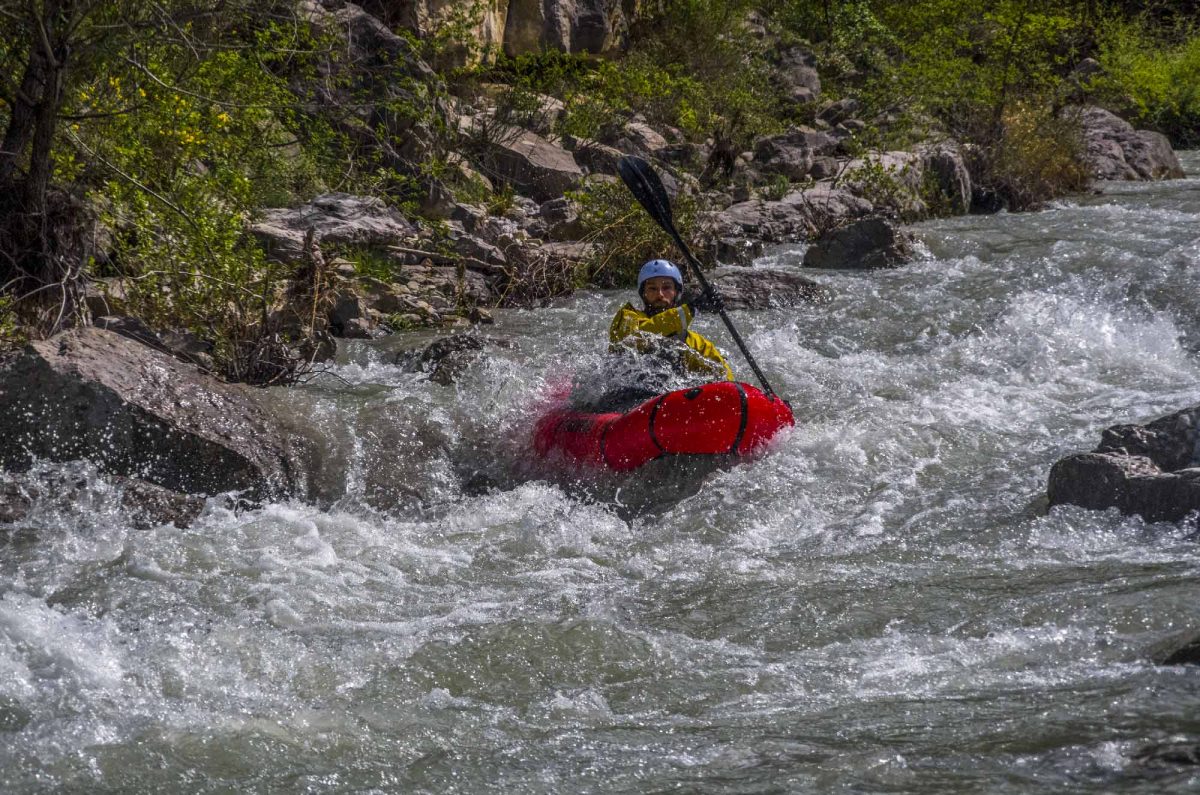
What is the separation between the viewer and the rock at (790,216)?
1088 cm

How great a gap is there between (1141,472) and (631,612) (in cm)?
206

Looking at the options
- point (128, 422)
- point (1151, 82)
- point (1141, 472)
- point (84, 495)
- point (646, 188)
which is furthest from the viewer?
point (1151, 82)

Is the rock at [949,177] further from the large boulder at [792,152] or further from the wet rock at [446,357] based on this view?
the wet rock at [446,357]

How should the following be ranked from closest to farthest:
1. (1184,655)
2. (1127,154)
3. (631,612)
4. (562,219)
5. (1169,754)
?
(1169,754)
(1184,655)
(631,612)
(562,219)
(1127,154)

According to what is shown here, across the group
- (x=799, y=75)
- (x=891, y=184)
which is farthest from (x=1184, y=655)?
(x=799, y=75)

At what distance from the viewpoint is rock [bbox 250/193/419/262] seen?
8109 mm

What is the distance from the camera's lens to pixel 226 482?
5.03m

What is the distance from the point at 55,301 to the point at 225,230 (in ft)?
3.20

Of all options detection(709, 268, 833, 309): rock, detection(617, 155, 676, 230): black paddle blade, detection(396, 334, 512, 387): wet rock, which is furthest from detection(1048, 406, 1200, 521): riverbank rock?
detection(709, 268, 833, 309): rock

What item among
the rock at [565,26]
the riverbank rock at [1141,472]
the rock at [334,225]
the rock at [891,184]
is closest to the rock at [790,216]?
the rock at [891,184]

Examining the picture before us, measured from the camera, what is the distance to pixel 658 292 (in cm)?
624

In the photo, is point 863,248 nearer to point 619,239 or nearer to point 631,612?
point 619,239

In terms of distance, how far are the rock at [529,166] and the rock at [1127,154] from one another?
5.89 m

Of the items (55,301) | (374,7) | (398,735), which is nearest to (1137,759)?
(398,735)
